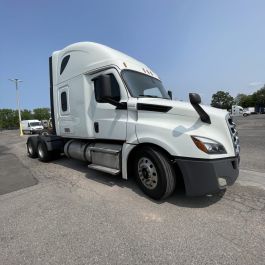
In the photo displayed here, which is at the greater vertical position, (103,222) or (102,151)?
(102,151)

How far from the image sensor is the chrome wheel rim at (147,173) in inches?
152

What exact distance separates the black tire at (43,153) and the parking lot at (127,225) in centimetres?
266

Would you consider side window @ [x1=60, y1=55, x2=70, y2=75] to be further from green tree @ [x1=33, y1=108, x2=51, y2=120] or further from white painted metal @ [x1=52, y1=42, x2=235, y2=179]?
green tree @ [x1=33, y1=108, x2=51, y2=120]

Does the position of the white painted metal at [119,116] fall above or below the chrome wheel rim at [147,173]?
above

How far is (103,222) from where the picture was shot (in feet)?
10.6

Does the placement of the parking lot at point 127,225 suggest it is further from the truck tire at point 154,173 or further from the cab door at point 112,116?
the cab door at point 112,116

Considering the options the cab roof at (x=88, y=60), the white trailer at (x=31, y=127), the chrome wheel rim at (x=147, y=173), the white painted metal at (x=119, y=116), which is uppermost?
the cab roof at (x=88, y=60)

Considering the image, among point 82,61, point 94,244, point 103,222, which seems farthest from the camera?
point 82,61

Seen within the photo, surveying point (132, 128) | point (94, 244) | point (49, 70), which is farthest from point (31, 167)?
point (94, 244)

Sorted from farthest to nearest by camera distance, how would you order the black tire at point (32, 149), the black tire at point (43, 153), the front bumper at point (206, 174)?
the black tire at point (32, 149) → the black tire at point (43, 153) → the front bumper at point (206, 174)

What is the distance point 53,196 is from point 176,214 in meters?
2.52

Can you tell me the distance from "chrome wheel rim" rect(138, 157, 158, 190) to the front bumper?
1.85ft

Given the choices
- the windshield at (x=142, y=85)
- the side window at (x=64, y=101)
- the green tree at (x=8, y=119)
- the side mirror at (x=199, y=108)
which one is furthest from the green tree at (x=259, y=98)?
the side mirror at (x=199, y=108)

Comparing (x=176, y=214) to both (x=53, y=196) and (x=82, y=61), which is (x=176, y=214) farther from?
(x=82, y=61)
